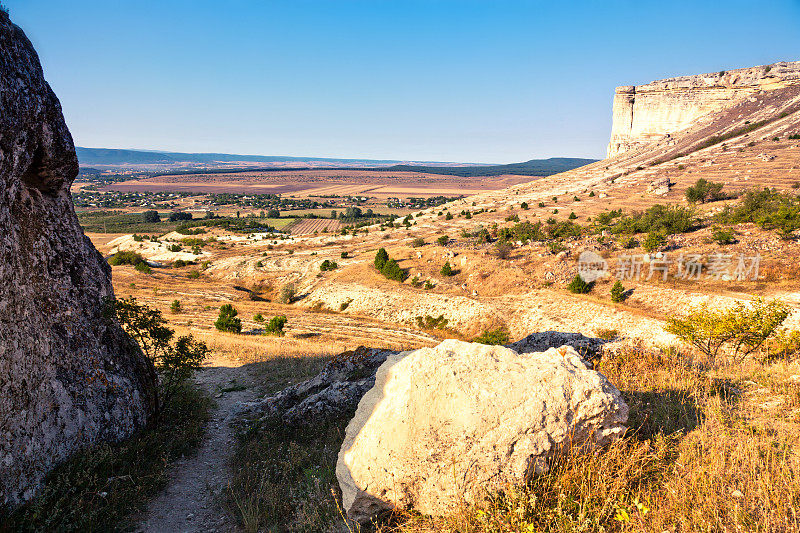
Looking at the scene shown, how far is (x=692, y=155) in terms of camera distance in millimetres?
66062

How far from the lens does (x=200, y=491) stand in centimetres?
909

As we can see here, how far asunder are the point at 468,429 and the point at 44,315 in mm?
9894

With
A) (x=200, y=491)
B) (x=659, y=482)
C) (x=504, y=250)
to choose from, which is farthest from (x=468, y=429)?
(x=504, y=250)

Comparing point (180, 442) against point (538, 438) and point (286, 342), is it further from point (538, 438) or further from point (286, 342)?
point (286, 342)

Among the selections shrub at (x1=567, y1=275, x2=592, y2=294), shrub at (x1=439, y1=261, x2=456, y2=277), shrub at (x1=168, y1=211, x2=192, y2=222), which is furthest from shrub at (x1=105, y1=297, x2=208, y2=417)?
shrub at (x1=168, y1=211, x2=192, y2=222)

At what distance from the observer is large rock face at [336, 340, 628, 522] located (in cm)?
527

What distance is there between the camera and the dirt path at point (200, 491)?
781 cm

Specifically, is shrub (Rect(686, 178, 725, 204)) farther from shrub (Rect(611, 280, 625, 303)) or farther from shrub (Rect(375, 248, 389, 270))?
shrub (Rect(375, 248, 389, 270))

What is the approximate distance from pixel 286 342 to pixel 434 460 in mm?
22866

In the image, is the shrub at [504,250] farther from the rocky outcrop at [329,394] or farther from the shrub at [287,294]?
the rocky outcrop at [329,394]

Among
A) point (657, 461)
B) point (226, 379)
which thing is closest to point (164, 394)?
point (226, 379)

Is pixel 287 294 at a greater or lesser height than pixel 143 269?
lesser

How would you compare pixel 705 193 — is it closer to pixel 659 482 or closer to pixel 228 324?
pixel 659 482

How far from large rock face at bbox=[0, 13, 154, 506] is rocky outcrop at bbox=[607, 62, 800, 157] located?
4515 inches
